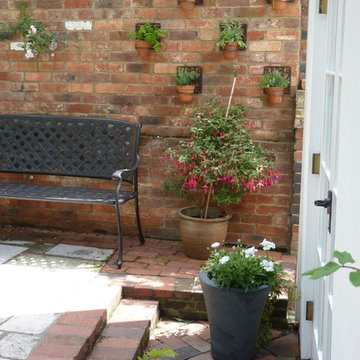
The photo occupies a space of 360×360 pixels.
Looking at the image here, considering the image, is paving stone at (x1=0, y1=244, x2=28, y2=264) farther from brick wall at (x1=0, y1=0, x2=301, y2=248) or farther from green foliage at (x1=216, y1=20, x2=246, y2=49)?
green foliage at (x1=216, y1=20, x2=246, y2=49)

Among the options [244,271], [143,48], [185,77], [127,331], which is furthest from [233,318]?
[143,48]

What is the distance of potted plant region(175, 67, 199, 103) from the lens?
4.61 meters

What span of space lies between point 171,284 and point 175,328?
0.96 ft

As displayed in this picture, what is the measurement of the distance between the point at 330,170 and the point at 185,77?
2.25 metres

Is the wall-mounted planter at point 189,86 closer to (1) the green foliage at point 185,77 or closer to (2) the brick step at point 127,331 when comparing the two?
(1) the green foliage at point 185,77

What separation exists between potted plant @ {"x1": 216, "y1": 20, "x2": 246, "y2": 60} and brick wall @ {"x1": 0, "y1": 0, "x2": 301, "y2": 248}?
0.08 m

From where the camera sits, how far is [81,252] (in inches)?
178

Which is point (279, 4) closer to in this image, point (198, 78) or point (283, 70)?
point (283, 70)

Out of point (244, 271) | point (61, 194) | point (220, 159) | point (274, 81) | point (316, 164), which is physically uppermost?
point (274, 81)

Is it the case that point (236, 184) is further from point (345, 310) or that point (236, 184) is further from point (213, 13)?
point (345, 310)

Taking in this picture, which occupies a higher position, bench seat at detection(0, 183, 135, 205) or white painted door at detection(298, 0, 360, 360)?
white painted door at detection(298, 0, 360, 360)

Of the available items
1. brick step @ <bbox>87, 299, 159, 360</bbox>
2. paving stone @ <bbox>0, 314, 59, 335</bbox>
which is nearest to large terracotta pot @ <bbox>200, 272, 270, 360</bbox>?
brick step @ <bbox>87, 299, 159, 360</bbox>

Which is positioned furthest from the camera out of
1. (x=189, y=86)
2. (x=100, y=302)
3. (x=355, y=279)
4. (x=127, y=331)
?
(x=189, y=86)

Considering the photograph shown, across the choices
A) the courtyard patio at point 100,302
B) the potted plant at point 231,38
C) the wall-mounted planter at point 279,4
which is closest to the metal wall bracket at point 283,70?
the potted plant at point 231,38
